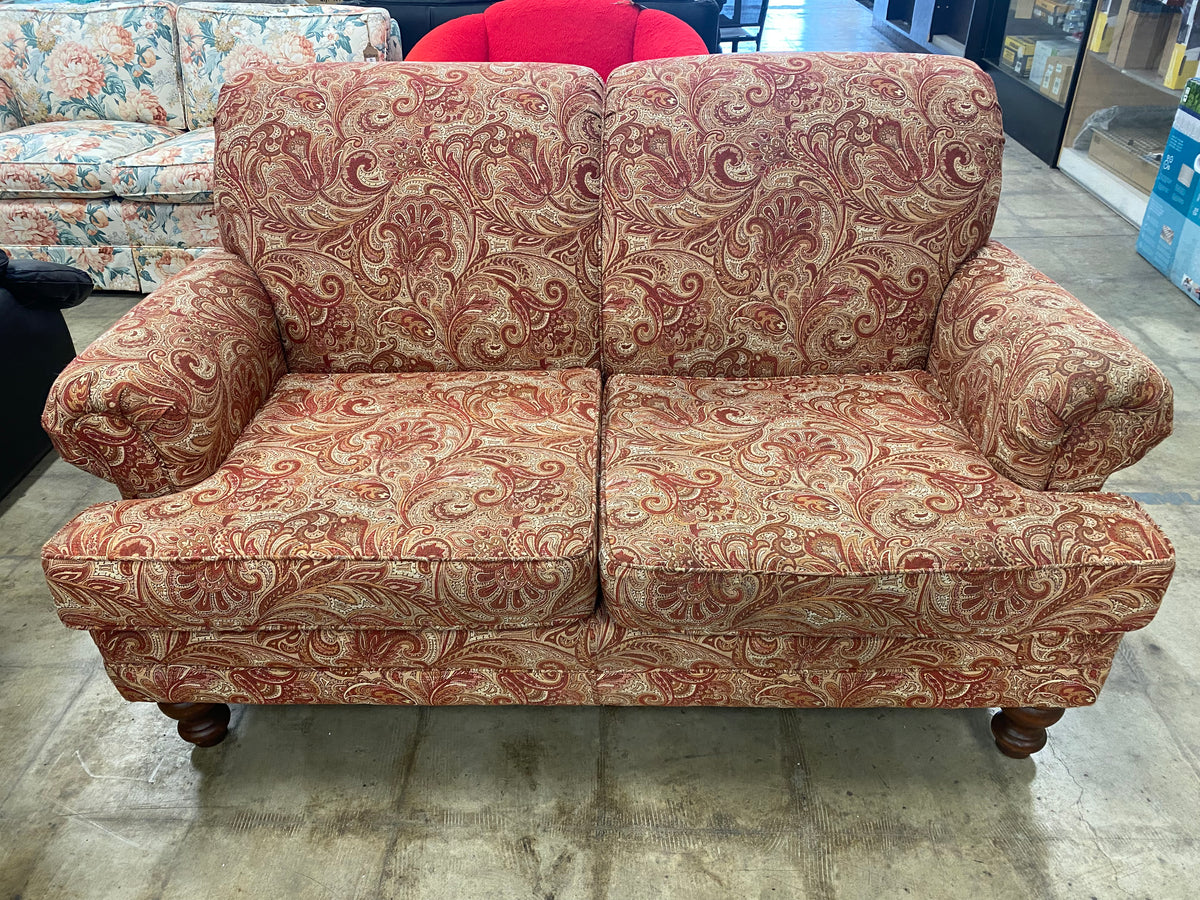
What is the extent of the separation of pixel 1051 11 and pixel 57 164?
422 centimetres

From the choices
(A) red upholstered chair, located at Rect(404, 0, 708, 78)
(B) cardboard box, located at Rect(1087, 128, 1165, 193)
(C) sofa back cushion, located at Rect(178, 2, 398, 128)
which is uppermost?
(A) red upholstered chair, located at Rect(404, 0, 708, 78)

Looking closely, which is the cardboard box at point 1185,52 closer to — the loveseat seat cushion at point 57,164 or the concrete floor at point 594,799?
the concrete floor at point 594,799

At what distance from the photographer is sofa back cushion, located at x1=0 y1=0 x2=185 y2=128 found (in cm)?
312

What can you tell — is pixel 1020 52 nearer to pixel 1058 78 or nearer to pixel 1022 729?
pixel 1058 78

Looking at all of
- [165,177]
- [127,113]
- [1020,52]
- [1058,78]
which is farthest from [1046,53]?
[127,113]

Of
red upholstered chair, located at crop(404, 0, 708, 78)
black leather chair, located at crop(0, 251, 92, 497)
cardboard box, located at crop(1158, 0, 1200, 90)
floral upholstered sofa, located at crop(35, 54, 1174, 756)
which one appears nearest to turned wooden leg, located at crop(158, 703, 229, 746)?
floral upholstered sofa, located at crop(35, 54, 1174, 756)

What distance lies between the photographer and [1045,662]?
1330 mm

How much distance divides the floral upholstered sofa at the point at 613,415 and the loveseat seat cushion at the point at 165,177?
Answer: 125 cm

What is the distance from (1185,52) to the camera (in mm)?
3295

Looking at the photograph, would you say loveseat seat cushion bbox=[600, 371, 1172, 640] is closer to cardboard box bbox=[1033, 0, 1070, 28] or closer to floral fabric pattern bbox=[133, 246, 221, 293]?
floral fabric pattern bbox=[133, 246, 221, 293]

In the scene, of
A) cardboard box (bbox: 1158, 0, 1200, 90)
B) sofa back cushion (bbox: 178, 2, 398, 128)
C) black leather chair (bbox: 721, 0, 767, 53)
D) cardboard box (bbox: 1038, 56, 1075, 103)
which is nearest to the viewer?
sofa back cushion (bbox: 178, 2, 398, 128)

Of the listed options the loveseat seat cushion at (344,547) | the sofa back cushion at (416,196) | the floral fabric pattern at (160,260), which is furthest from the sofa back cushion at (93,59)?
the loveseat seat cushion at (344,547)

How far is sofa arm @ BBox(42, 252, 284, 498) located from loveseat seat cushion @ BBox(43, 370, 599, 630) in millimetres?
58

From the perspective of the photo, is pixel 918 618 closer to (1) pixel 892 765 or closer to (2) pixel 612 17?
(1) pixel 892 765
